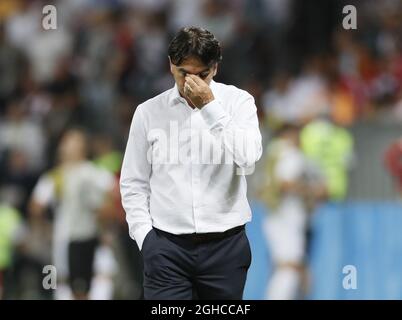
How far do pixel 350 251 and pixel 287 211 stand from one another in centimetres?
77

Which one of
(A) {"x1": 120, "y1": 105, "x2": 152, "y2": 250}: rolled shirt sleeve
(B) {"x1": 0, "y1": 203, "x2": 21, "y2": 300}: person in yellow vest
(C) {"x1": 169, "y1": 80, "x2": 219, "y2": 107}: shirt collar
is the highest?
(C) {"x1": 169, "y1": 80, "x2": 219, "y2": 107}: shirt collar

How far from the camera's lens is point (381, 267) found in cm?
1098

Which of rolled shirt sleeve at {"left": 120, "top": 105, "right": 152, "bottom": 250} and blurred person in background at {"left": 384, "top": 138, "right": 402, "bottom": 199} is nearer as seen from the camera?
rolled shirt sleeve at {"left": 120, "top": 105, "right": 152, "bottom": 250}

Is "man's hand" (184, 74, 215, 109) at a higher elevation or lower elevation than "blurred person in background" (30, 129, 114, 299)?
higher

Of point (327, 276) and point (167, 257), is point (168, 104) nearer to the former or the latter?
point (167, 257)

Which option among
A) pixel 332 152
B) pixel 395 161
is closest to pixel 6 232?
pixel 332 152

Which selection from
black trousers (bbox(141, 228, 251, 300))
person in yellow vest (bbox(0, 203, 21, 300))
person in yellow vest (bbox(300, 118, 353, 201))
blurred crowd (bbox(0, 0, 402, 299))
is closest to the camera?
black trousers (bbox(141, 228, 251, 300))

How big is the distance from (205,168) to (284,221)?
5.64 meters

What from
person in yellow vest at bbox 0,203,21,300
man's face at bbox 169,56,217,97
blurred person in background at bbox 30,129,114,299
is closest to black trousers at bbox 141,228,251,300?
man's face at bbox 169,56,217,97

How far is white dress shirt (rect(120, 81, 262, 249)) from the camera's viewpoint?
5.83m

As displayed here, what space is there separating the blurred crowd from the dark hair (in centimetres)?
559

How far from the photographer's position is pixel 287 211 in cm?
1147

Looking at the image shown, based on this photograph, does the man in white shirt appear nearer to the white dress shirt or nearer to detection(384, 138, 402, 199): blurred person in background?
the white dress shirt
